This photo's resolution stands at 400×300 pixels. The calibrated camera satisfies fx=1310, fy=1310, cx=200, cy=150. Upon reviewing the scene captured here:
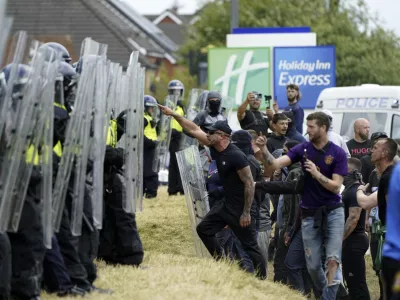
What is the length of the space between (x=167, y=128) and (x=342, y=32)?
3627cm

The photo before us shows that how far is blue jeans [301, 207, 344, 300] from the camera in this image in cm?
1322

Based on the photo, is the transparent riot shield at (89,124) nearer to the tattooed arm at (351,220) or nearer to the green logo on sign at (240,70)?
the tattooed arm at (351,220)

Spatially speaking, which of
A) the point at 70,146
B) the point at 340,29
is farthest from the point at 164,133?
the point at 340,29

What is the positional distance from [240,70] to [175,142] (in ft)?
26.8

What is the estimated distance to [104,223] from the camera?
12.9 meters

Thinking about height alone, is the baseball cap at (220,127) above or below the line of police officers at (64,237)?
above

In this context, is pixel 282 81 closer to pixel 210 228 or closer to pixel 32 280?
pixel 210 228

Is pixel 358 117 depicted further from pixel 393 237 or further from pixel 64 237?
pixel 393 237

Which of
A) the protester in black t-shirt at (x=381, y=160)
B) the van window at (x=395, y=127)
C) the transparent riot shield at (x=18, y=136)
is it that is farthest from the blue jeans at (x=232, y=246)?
the van window at (x=395, y=127)

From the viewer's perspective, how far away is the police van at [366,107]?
21031 mm

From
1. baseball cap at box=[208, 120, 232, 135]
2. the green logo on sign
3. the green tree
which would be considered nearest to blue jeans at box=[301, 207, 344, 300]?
baseball cap at box=[208, 120, 232, 135]

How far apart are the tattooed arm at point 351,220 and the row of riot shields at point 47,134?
3.27m

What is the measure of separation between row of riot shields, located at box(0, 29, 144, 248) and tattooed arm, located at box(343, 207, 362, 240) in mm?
3271

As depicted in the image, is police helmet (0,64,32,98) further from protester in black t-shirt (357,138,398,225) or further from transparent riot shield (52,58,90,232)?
protester in black t-shirt (357,138,398,225)
